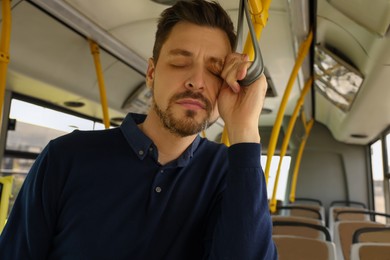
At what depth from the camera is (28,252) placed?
1019 mm

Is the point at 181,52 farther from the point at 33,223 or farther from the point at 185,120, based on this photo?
the point at 33,223

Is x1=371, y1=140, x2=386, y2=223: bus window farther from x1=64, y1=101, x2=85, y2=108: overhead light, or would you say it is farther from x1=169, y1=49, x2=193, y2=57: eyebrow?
x1=169, y1=49, x2=193, y2=57: eyebrow

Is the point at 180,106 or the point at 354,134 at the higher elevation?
the point at 354,134

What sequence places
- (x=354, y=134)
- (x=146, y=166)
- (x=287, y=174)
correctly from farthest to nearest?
1. (x=287, y=174)
2. (x=354, y=134)
3. (x=146, y=166)

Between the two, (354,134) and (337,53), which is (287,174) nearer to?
(354,134)

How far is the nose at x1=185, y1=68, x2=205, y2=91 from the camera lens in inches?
43.9

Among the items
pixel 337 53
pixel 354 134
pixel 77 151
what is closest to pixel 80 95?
pixel 337 53

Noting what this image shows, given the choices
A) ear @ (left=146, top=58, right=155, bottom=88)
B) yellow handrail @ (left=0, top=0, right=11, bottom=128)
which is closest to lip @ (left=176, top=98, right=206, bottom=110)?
ear @ (left=146, top=58, right=155, bottom=88)

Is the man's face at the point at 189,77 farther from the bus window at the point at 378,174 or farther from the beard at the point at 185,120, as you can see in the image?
the bus window at the point at 378,174

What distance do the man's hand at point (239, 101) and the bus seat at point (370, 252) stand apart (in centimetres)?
198

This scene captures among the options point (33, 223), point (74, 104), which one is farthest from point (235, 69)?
point (74, 104)

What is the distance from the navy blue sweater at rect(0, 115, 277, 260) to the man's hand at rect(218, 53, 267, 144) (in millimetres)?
54

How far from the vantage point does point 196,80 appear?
112cm

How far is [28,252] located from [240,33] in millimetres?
912
